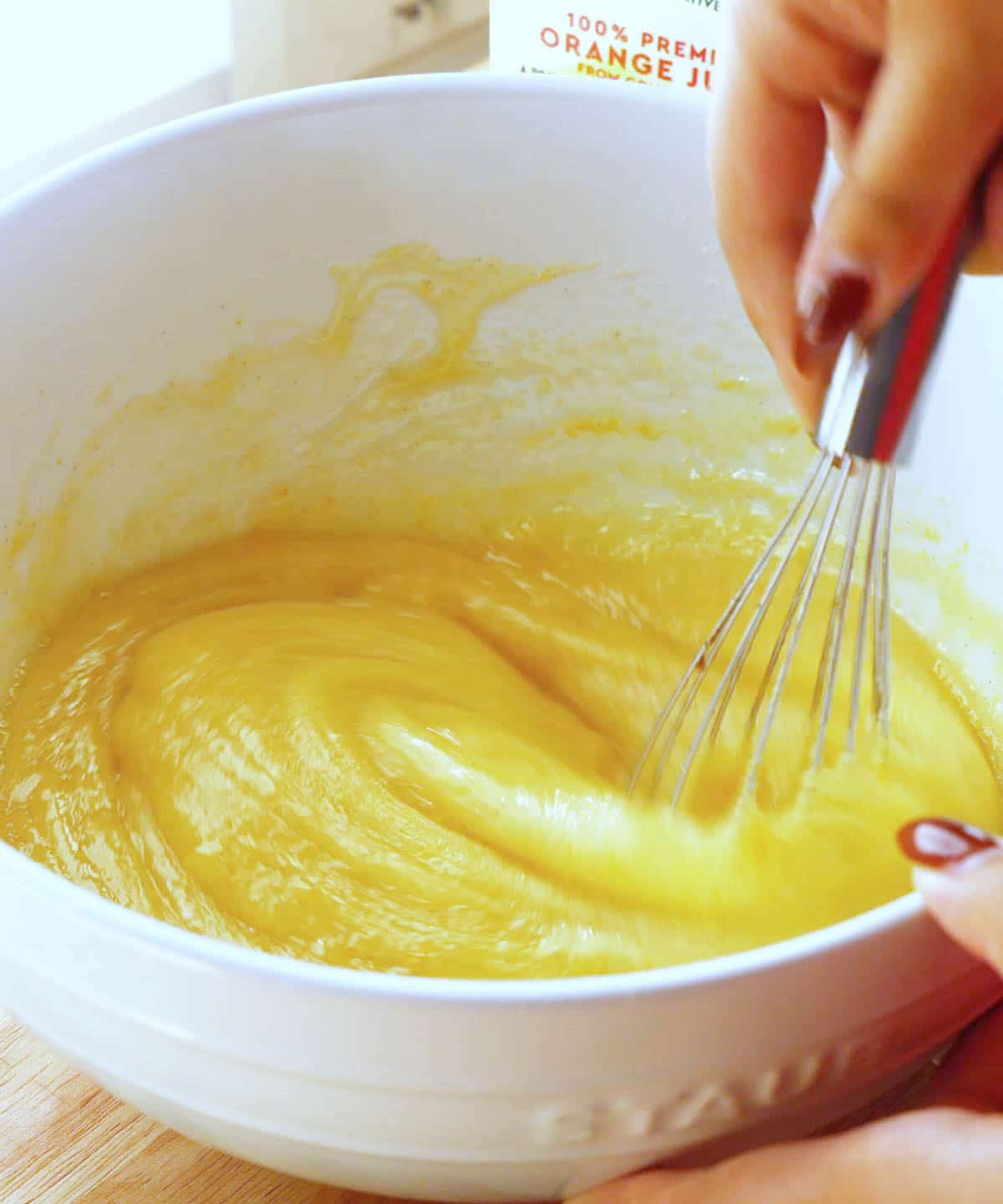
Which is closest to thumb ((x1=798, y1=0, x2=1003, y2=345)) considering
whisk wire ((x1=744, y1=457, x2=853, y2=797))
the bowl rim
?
whisk wire ((x1=744, y1=457, x2=853, y2=797))

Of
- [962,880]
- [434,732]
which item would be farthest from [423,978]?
[434,732]

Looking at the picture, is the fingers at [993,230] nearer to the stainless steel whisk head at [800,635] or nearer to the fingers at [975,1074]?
the stainless steel whisk head at [800,635]

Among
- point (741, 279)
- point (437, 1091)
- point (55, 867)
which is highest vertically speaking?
point (741, 279)

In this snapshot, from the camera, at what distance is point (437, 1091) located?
1.46ft

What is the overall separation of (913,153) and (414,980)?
0.31 metres

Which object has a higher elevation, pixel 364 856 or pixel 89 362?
pixel 89 362

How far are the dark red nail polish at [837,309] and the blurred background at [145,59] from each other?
837 millimetres

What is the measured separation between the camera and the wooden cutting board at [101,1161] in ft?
1.99

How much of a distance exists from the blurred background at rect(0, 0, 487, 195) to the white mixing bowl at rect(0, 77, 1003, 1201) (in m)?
0.41

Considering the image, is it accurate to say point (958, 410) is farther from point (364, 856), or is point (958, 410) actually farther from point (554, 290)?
point (364, 856)

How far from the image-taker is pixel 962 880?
475mm

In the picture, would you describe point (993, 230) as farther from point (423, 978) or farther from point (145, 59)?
point (145, 59)

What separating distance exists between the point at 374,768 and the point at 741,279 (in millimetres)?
358

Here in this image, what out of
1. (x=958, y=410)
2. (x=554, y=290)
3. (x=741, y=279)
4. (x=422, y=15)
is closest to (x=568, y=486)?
(x=554, y=290)
